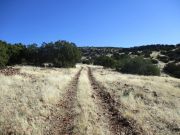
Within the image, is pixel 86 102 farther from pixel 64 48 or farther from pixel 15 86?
pixel 64 48

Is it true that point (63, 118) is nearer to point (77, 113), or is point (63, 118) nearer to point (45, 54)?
→ point (77, 113)

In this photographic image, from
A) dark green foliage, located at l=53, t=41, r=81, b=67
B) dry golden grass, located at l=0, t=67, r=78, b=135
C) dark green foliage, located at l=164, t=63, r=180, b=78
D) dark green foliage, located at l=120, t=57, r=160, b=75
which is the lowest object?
dark green foliage, located at l=164, t=63, r=180, b=78

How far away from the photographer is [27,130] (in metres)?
11.9

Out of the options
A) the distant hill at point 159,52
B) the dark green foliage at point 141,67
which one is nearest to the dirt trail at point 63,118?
the dark green foliage at point 141,67

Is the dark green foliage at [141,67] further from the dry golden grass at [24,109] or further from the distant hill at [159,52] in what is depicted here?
the dry golden grass at [24,109]

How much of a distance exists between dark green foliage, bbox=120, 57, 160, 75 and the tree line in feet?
42.1

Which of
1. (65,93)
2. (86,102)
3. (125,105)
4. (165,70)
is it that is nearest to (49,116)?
(86,102)

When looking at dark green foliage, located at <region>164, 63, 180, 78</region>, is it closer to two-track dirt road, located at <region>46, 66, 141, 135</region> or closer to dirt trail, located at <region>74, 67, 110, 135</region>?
two-track dirt road, located at <region>46, 66, 141, 135</region>

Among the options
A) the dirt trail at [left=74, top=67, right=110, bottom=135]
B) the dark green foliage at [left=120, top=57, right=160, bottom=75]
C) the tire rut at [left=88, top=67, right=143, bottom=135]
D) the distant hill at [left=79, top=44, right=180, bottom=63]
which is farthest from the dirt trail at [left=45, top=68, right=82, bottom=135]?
the distant hill at [left=79, top=44, right=180, bottom=63]

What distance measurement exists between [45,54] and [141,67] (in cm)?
2180

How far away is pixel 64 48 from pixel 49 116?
56.1 meters

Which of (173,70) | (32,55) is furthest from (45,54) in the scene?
(173,70)

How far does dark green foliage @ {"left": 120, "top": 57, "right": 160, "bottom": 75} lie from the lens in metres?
61.1

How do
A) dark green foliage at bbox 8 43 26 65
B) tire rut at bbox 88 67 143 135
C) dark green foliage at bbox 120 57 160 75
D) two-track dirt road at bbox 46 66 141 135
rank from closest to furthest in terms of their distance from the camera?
two-track dirt road at bbox 46 66 141 135 < tire rut at bbox 88 67 143 135 < dark green foliage at bbox 120 57 160 75 < dark green foliage at bbox 8 43 26 65
